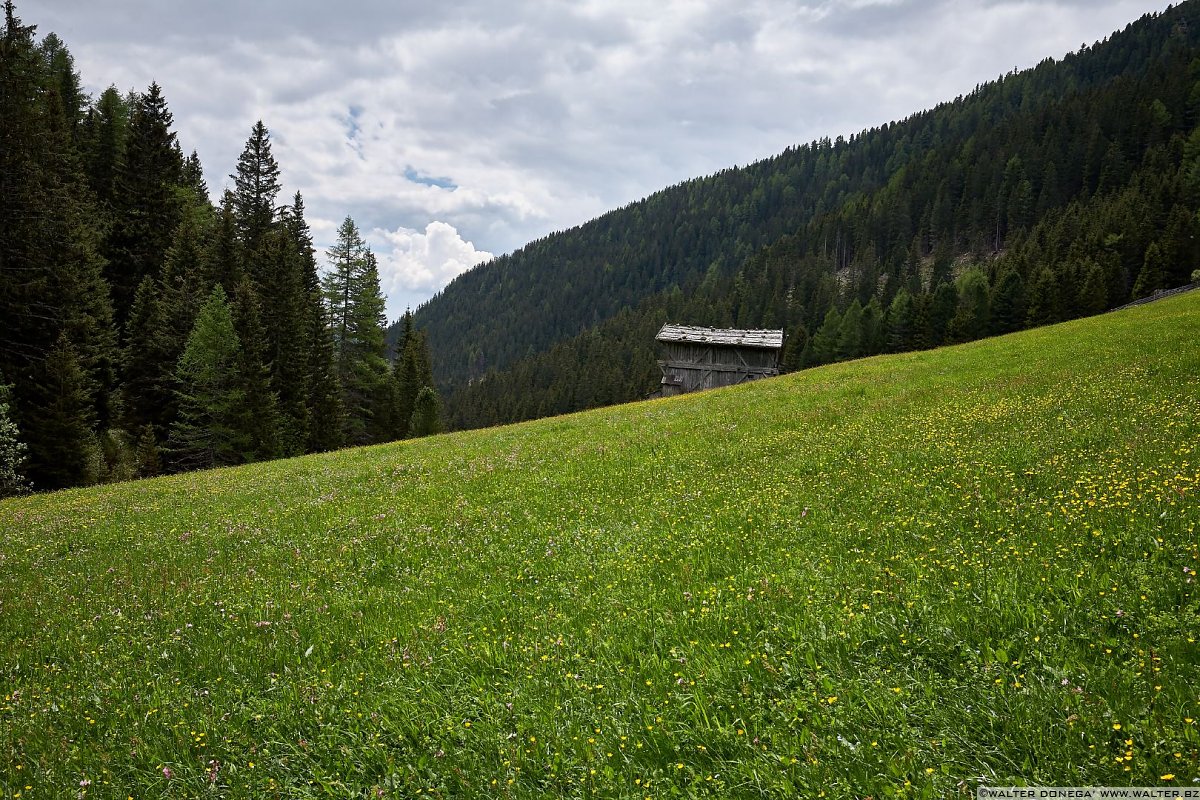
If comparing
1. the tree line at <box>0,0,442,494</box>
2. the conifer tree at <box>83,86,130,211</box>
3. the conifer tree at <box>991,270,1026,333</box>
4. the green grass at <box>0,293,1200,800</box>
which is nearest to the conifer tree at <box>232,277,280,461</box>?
the tree line at <box>0,0,442,494</box>

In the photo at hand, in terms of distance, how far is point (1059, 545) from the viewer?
243 inches

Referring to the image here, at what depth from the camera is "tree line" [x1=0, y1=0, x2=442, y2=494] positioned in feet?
103

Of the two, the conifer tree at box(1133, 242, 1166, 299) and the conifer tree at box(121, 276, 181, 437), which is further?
the conifer tree at box(1133, 242, 1166, 299)

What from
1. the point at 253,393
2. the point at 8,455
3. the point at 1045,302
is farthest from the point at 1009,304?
the point at 8,455

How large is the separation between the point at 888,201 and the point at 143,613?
213 meters

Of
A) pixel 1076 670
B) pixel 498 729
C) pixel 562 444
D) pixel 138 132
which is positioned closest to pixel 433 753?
pixel 498 729

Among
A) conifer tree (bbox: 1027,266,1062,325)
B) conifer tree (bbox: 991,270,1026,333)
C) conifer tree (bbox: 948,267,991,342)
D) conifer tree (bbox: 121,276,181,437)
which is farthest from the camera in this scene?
conifer tree (bbox: 948,267,991,342)

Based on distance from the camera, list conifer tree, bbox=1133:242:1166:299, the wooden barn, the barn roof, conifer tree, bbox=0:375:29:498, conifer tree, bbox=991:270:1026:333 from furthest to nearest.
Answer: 1. conifer tree, bbox=991:270:1026:333
2. conifer tree, bbox=1133:242:1166:299
3. the wooden barn
4. the barn roof
5. conifer tree, bbox=0:375:29:498

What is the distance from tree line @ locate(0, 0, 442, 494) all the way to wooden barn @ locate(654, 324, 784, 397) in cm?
3128

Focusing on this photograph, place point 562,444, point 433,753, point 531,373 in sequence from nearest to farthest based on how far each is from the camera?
point 433,753 → point 562,444 → point 531,373

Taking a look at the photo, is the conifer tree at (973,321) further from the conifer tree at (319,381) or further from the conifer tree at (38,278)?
the conifer tree at (38,278)

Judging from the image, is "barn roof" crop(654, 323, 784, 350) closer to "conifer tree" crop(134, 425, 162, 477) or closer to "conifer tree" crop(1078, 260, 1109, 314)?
"conifer tree" crop(134, 425, 162, 477)

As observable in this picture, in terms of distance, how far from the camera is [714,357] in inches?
2315

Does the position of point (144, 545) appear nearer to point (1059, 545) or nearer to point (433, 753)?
point (433, 753)
